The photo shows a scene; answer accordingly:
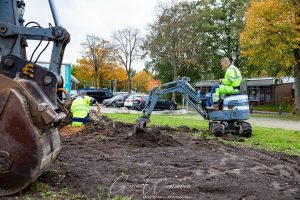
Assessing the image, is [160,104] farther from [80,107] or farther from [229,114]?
[229,114]

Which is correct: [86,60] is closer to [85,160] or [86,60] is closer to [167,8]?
[167,8]

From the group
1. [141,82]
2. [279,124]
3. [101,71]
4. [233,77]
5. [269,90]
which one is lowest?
[279,124]

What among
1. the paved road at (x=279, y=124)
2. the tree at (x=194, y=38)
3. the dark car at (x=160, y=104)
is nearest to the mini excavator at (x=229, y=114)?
the paved road at (x=279, y=124)

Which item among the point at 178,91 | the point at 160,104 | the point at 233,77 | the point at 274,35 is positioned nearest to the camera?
the point at 233,77

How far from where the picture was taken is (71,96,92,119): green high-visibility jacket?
14.5m

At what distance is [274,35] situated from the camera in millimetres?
28422

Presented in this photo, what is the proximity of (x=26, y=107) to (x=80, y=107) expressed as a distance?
10.1 m

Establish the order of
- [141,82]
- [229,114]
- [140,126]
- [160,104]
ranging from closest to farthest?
[140,126]
[229,114]
[160,104]
[141,82]

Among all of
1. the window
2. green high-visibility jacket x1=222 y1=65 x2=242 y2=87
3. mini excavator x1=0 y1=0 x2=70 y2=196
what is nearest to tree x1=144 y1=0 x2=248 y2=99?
the window

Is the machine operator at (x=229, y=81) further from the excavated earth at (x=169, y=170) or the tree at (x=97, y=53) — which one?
the tree at (x=97, y=53)

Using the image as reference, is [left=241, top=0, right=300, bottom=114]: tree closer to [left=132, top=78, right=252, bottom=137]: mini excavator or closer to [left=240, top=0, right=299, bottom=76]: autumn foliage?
[left=240, top=0, right=299, bottom=76]: autumn foliage

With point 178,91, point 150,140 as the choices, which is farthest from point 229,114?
point 150,140

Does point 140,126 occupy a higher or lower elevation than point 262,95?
lower

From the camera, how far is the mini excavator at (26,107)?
14.6ft
